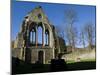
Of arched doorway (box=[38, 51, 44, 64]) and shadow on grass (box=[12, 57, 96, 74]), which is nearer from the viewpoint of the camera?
shadow on grass (box=[12, 57, 96, 74])

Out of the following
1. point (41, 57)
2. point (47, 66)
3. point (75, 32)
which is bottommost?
point (47, 66)

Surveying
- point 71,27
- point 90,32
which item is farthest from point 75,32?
point 90,32

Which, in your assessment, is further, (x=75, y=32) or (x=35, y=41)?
(x=75, y=32)

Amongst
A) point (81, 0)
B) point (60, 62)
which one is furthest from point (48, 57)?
point (81, 0)

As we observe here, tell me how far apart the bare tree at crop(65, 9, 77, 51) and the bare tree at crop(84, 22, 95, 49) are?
18cm

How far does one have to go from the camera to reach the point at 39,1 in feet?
10.3

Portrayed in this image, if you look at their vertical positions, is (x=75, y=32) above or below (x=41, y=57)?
above

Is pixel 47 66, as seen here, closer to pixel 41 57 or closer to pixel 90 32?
pixel 41 57

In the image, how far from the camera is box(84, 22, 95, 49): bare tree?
3.40 metres

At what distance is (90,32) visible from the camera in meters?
3.42

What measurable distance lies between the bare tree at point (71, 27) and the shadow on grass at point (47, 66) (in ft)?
0.91

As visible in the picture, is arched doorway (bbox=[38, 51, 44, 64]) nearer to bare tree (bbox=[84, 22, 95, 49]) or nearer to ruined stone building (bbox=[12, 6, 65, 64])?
ruined stone building (bbox=[12, 6, 65, 64])

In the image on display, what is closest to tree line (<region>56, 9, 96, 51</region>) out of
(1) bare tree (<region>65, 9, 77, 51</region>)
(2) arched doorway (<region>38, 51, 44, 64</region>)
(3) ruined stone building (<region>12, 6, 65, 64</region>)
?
(1) bare tree (<region>65, 9, 77, 51</region>)

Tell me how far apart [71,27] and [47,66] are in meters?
0.66
